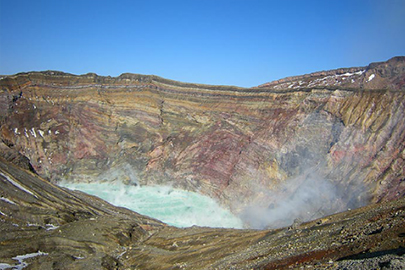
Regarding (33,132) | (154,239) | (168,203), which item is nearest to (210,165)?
(168,203)

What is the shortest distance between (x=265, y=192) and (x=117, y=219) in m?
18.6

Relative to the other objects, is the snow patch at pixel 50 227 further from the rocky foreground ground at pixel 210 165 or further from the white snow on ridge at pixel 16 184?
the white snow on ridge at pixel 16 184

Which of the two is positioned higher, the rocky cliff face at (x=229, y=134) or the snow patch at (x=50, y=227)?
the rocky cliff face at (x=229, y=134)

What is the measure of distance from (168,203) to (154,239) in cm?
1621

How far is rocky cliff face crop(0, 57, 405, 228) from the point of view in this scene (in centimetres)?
4519

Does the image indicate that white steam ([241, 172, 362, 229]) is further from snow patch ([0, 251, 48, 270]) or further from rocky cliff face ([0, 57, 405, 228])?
snow patch ([0, 251, 48, 270])

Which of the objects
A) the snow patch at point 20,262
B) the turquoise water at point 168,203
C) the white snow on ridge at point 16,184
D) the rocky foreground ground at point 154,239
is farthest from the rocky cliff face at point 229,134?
the snow patch at point 20,262

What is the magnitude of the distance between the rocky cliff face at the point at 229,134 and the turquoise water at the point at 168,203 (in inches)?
54.6

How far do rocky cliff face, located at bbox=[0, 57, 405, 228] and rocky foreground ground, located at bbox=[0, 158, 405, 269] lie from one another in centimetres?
1244

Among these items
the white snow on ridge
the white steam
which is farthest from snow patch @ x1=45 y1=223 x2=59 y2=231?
the white steam

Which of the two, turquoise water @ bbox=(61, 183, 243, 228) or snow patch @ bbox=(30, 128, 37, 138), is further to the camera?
snow patch @ bbox=(30, 128, 37, 138)

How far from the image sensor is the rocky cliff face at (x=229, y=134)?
45.2 meters

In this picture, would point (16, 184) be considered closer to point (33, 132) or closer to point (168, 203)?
point (168, 203)

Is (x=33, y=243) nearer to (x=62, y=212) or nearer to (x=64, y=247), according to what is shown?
(x=64, y=247)
